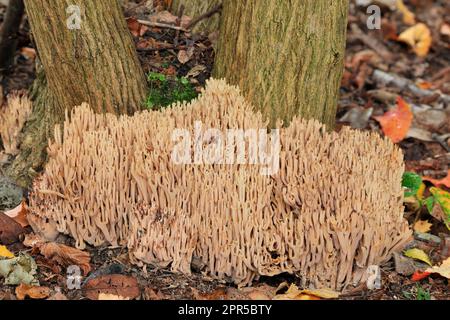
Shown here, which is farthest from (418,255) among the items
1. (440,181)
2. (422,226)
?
(440,181)

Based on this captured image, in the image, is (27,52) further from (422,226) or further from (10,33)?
(422,226)

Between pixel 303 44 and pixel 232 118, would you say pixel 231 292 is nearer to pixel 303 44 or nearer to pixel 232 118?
pixel 232 118

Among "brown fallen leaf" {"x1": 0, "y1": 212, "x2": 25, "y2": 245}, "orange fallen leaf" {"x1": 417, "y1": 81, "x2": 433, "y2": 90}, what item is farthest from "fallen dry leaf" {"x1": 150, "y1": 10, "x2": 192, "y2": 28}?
"orange fallen leaf" {"x1": 417, "y1": 81, "x2": 433, "y2": 90}

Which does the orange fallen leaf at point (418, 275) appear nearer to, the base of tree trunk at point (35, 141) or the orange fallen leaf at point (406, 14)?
the base of tree trunk at point (35, 141)

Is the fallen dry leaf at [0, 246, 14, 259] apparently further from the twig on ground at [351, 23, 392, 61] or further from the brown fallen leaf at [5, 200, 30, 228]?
the twig on ground at [351, 23, 392, 61]

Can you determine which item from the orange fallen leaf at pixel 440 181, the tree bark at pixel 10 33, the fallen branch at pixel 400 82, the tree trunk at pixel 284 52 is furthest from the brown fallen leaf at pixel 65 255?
the fallen branch at pixel 400 82
